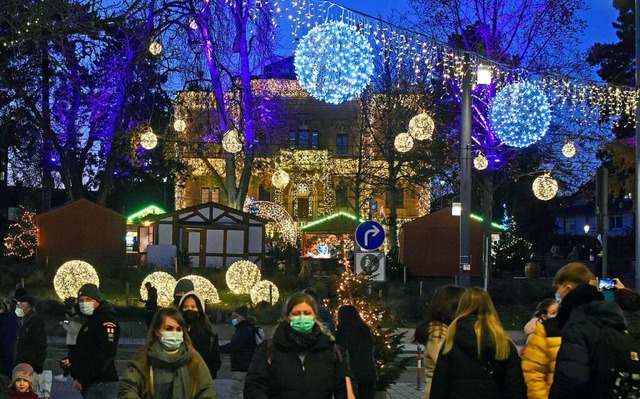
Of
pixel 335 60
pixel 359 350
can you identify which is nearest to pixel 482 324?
pixel 359 350

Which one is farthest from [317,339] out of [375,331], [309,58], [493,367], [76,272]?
[76,272]

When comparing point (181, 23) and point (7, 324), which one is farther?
point (181, 23)

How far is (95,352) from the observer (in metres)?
8.62

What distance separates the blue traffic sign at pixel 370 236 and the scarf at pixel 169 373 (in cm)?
948

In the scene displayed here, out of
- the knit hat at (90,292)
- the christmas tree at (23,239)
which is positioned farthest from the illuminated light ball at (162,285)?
the christmas tree at (23,239)

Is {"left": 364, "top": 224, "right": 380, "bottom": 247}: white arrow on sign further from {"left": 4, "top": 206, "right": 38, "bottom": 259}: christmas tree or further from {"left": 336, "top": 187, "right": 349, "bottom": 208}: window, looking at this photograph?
{"left": 336, "top": 187, "right": 349, "bottom": 208}: window

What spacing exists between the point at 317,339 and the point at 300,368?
22cm

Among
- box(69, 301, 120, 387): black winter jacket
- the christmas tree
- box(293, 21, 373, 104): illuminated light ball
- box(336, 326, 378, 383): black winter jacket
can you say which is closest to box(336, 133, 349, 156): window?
the christmas tree

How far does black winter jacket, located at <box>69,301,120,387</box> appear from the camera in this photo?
8.61m

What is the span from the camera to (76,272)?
90.3ft

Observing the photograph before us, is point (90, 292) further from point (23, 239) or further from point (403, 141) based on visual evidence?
point (23, 239)

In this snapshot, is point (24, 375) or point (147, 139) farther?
point (147, 139)

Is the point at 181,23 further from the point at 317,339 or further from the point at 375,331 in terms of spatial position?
the point at 317,339

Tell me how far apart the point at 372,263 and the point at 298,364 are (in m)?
8.95
